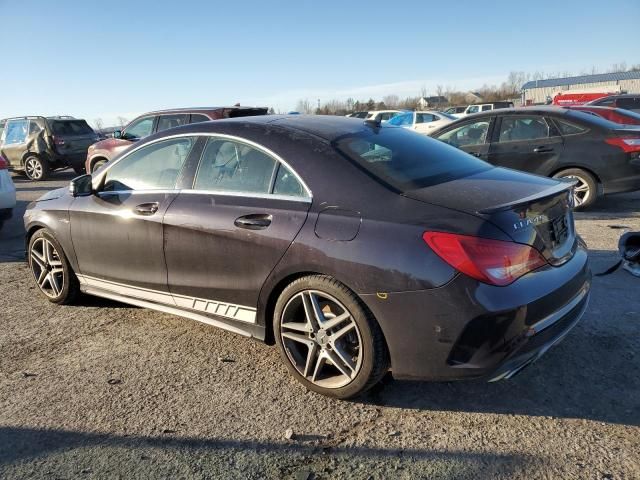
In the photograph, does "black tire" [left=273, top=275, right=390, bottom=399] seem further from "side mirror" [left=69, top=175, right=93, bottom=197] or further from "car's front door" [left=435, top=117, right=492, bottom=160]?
"car's front door" [left=435, top=117, right=492, bottom=160]

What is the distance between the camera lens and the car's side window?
3793mm

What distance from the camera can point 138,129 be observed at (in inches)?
426

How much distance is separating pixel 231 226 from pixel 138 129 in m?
8.52

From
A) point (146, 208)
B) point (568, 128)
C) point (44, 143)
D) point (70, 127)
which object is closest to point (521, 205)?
point (146, 208)

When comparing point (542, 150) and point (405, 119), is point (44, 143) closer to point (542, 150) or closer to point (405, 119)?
point (542, 150)

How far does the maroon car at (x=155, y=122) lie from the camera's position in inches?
368

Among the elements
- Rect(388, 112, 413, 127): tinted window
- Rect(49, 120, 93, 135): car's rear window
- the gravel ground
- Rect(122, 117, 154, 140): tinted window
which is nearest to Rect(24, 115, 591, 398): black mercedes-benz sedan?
the gravel ground

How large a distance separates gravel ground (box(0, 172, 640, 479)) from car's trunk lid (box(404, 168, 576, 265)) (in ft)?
2.66

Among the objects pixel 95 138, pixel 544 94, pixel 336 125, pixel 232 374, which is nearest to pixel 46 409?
pixel 232 374

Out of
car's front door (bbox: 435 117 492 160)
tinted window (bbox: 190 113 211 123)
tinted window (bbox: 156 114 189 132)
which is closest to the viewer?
car's front door (bbox: 435 117 492 160)

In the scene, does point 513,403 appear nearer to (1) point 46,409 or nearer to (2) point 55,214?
(1) point 46,409

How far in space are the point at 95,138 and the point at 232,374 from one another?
44.7ft

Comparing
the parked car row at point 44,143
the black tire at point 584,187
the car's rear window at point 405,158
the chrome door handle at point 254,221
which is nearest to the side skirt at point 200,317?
the chrome door handle at point 254,221

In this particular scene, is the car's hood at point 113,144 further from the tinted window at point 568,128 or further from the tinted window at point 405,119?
the tinted window at point 405,119
